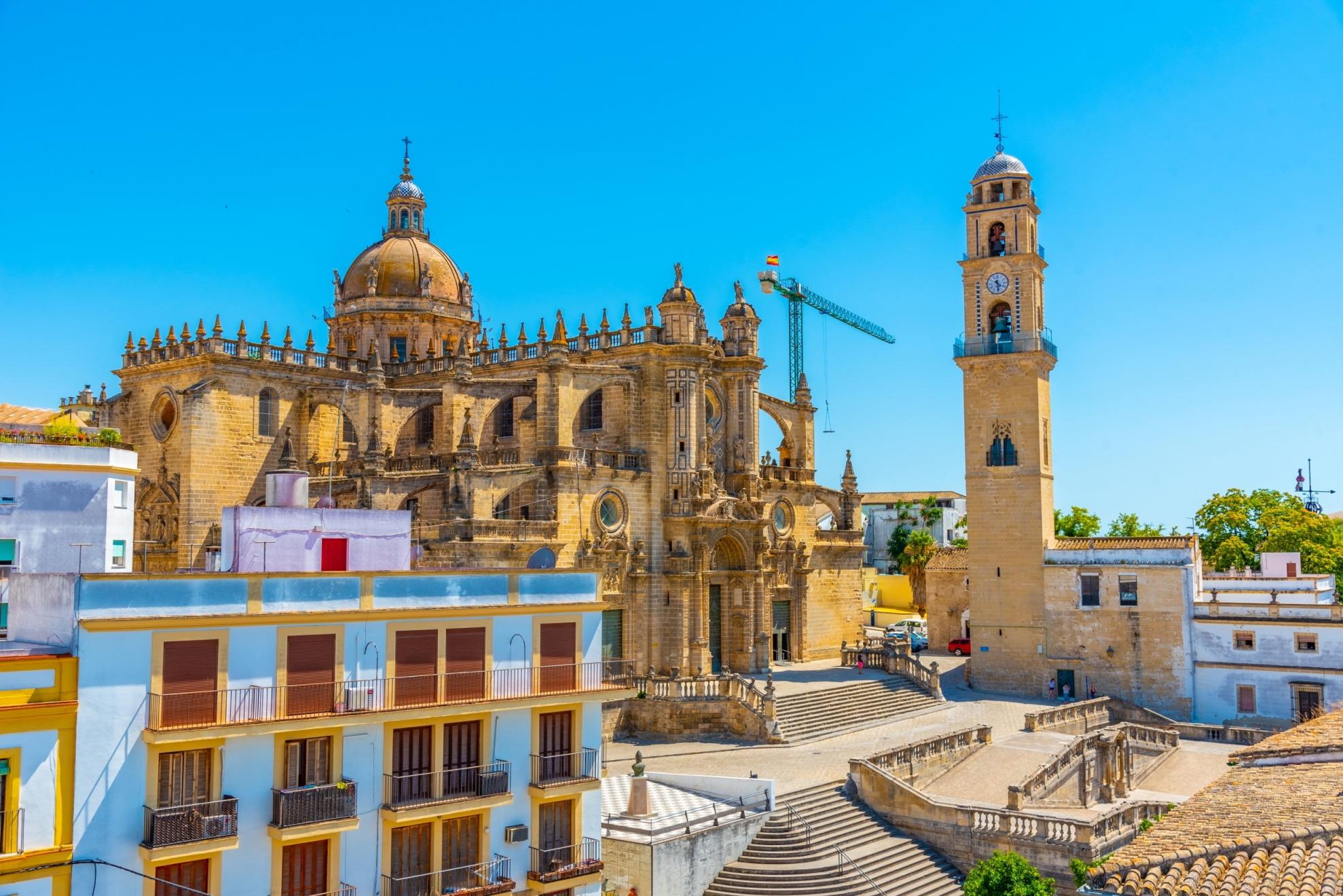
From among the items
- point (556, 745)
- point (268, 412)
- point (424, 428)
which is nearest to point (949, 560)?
point (424, 428)

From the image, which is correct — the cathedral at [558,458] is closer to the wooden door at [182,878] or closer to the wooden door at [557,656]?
the wooden door at [557,656]

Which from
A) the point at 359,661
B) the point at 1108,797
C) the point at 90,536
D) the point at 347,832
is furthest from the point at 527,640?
the point at 1108,797

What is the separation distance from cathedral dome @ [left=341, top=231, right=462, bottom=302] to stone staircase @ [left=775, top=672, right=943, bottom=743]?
26504 mm

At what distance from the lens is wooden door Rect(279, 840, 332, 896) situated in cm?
1803

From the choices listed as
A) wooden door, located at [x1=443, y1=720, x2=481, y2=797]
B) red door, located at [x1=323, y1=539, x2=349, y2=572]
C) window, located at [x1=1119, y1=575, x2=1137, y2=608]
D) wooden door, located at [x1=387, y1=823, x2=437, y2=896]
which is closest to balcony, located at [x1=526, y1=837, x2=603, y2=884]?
wooden door, located at [x1=443, y1=720, x2=481, y2=797]

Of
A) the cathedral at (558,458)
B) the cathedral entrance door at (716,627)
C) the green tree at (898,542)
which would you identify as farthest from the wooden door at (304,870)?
the green tree at (898,542)

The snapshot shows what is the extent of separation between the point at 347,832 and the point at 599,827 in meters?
5.08

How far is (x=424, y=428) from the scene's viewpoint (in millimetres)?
47531

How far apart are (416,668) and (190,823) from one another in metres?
4.31

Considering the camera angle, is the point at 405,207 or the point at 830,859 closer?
the point at 830,859

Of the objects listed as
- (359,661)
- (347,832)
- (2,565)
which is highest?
(2,565)

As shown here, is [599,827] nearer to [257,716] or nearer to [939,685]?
[257,716]

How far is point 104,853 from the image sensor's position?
16438mm

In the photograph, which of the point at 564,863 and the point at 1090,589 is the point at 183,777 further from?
the point at 1090,589
